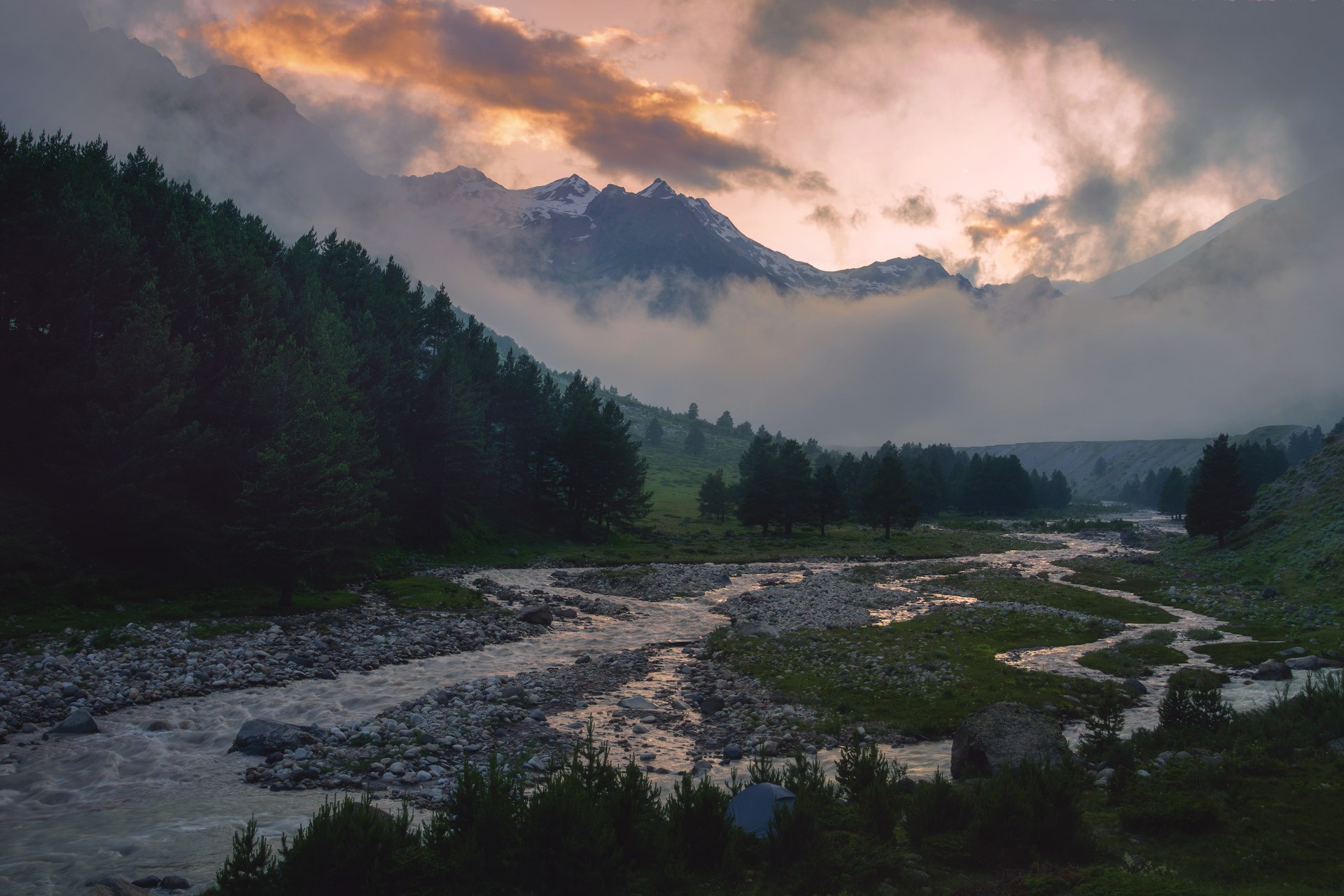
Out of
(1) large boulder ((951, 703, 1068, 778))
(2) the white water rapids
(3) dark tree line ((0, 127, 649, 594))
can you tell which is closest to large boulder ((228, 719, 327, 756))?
(2) the white water rapids

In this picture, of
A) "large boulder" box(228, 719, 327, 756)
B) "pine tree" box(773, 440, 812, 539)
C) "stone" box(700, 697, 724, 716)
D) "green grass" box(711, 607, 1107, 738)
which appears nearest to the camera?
"large boulder" box(228, 719, 327, 756)

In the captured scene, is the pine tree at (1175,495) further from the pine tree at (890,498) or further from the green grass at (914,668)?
the green grass at (914,668)

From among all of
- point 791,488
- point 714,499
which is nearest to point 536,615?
point 791,488

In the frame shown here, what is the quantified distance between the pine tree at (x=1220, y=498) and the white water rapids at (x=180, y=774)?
51636mm

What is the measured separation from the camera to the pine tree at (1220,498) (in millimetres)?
70875

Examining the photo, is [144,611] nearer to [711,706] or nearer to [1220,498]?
[711,706]

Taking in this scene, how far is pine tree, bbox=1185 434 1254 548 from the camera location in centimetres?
7088

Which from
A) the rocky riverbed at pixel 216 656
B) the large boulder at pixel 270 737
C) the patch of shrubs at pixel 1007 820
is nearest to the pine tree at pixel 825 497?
the rocky riverbed at pixel 216 656

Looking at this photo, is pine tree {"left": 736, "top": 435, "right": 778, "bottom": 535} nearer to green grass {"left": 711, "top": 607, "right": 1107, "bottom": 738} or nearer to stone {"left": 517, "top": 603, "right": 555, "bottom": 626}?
green grass {"left": 711, "top": 607, "right": 1107, "bottom": 738}

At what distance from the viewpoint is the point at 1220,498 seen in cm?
7144

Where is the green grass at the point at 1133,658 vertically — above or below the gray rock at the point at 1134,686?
below

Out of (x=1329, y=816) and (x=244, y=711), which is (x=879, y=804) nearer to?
(x=1329, y=816)

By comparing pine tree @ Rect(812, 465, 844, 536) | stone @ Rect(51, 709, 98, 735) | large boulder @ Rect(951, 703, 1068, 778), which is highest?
pine tree @ Rect(812, 465, 844, 536)

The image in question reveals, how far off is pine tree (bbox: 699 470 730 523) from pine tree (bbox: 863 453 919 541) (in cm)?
2873
